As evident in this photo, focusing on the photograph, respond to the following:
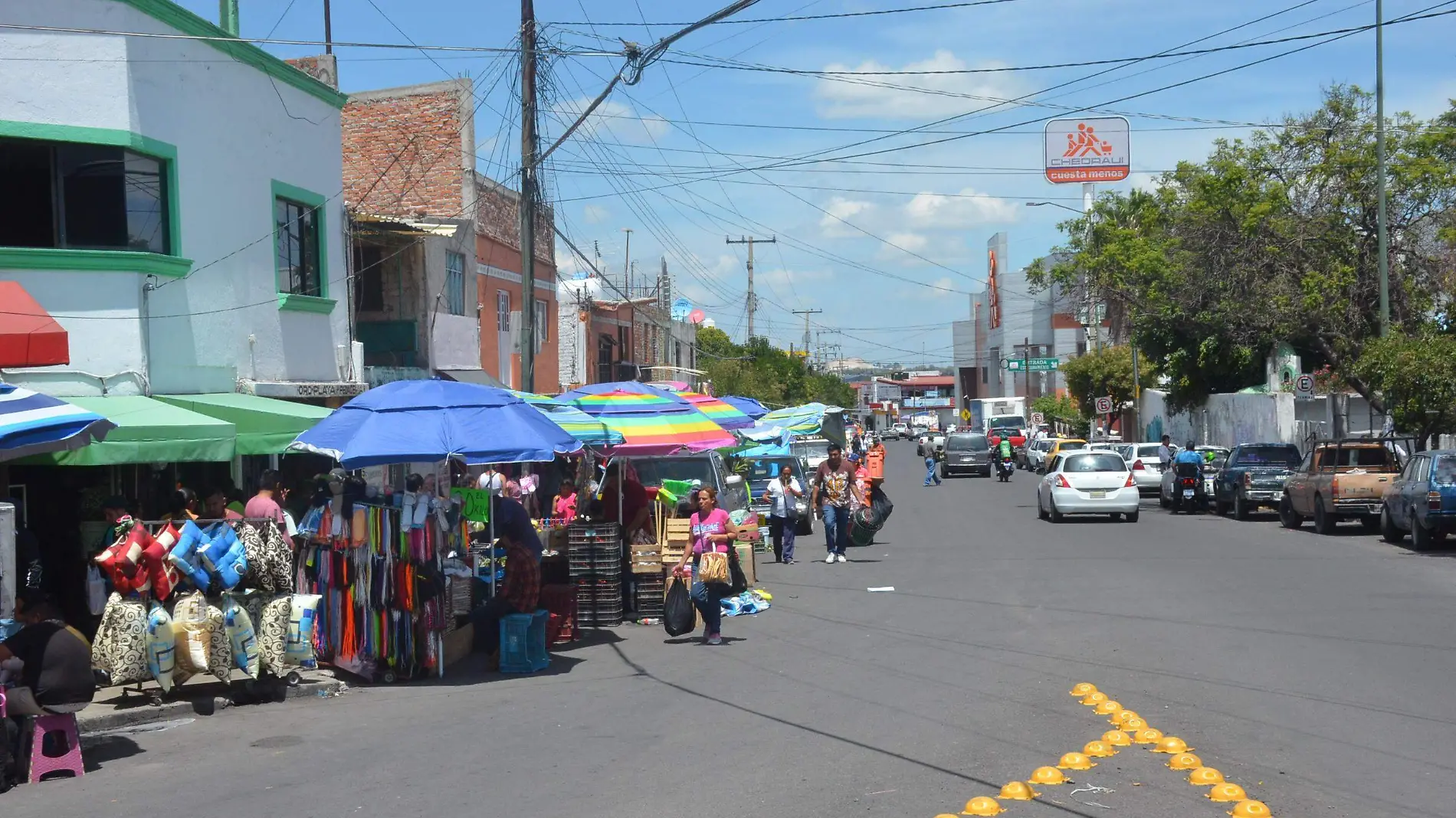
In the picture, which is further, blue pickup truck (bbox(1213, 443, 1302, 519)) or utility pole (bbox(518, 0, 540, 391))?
blue pickup truck (bbox(1213, 443, 1302, 519))

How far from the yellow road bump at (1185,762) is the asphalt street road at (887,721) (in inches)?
2.8

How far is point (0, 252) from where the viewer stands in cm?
1397

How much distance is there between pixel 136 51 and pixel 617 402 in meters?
6.84

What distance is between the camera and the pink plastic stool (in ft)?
26.3

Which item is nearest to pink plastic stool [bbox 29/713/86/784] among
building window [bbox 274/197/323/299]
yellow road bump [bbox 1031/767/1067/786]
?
yellow road bump [bbox 1031/767/1067/786]

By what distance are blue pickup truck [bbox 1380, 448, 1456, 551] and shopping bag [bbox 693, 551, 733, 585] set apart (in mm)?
11780

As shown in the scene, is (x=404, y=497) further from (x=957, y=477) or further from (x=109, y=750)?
(x=957, y=477)

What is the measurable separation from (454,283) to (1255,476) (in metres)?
17.1

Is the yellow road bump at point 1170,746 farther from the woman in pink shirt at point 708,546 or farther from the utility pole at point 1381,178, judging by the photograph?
the utility pole at point 1381,178

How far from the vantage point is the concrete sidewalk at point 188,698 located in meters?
9.56

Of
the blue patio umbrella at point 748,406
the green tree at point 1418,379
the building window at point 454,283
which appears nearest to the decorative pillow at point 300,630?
the blue patio umbrella at point 748,406

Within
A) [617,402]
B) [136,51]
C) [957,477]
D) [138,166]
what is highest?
[136,51]

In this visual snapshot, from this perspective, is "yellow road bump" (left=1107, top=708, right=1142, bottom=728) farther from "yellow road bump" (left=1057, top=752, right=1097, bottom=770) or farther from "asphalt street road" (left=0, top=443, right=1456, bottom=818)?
"yellow road bump" (left=1057, top=752, right=1097, bottom=770)

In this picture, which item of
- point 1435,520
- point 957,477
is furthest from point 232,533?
point 957,477
